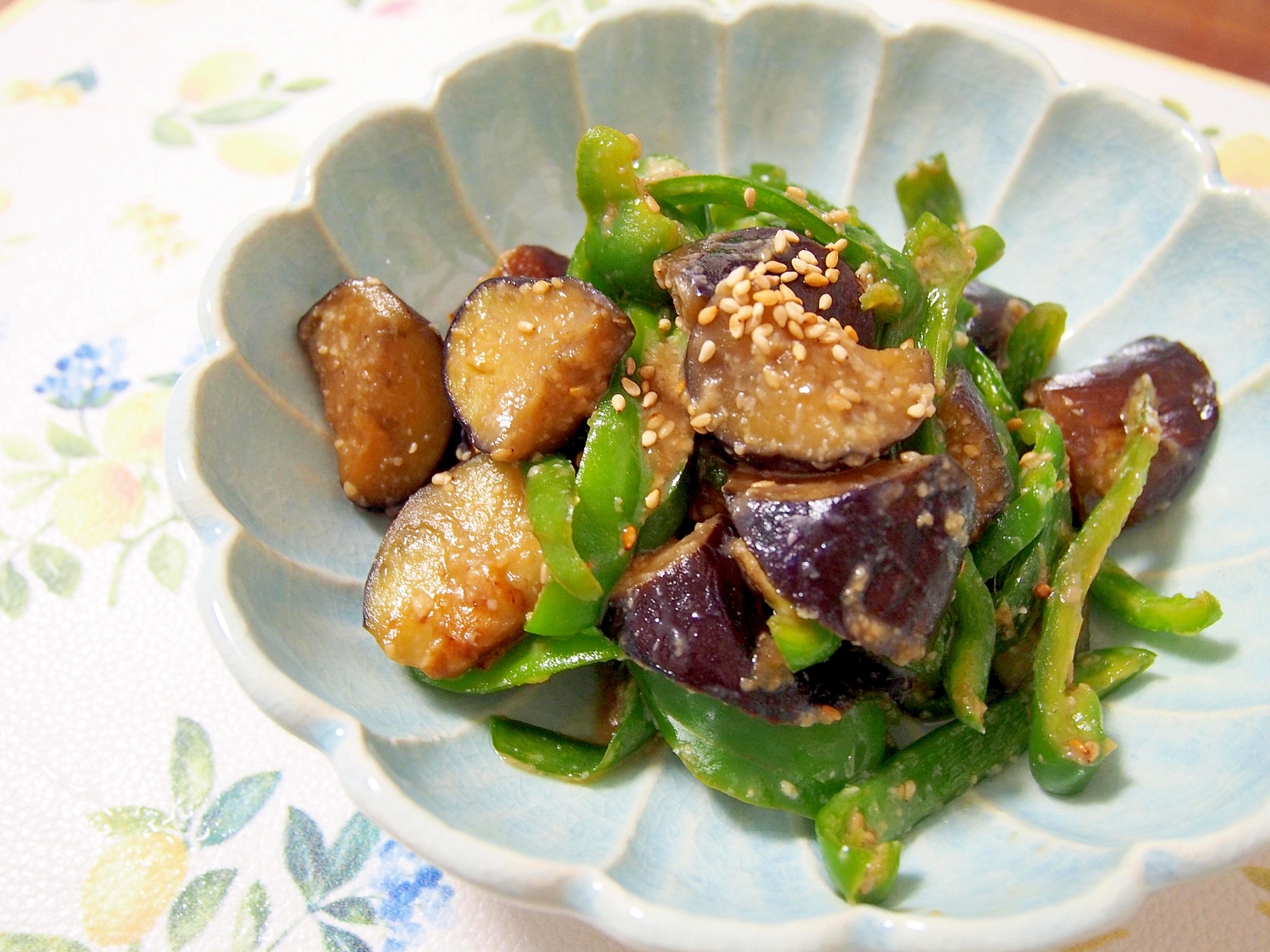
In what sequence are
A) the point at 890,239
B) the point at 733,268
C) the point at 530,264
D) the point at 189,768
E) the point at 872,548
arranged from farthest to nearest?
the point at 890,239, the point at 530,264, the point at 189,768, the point at 733,268, the point at 872,548

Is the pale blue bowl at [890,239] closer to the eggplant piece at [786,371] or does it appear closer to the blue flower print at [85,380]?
the eggplant piece at [786,371]

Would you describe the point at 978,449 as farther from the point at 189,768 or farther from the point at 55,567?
the point at 55,567

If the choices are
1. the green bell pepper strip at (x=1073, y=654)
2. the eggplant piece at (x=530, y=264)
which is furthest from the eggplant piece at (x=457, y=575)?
the green bell pepper strip at (x=1073, y=654)

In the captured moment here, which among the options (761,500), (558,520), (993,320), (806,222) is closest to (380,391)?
(558,520)

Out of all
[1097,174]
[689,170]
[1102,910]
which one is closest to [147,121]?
[689,170]

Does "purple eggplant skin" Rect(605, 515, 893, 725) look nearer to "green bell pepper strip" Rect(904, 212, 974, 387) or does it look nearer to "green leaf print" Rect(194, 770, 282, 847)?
"green bell pepper strip" Rect(904, 212, 974, 387)

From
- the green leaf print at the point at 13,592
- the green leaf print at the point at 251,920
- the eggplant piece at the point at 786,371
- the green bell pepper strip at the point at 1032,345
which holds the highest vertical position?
the eggplant piece at the point at 786,371

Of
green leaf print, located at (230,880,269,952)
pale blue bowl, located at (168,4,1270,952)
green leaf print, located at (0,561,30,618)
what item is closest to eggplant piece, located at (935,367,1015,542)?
pale blue bowl, located at (168,4,1270,952)
